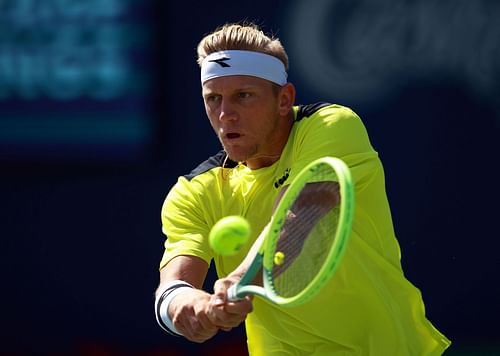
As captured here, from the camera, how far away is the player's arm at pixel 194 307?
3463 mm

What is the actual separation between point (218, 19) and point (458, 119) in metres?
1.59

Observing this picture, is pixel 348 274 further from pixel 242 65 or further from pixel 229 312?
pixel 242 65

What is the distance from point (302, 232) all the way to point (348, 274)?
1.40ft

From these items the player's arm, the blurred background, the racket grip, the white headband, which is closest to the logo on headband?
the white headband

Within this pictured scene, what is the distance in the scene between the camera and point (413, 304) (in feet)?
13.4

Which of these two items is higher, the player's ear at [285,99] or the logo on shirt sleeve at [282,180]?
the player's ear at [285,99]

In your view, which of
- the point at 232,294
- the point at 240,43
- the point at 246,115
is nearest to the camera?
the point at 232,294

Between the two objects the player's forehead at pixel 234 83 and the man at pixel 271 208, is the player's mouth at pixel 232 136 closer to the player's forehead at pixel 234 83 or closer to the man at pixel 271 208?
the man at pixel 271 208

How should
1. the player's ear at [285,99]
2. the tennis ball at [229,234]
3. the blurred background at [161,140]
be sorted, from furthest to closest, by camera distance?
the blurred background at [161,140], the player's ear at [285,99], the tennis ball at [229,234]

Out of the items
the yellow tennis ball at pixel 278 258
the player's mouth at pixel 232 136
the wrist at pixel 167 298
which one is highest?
the player's mouth at pixel 232 136

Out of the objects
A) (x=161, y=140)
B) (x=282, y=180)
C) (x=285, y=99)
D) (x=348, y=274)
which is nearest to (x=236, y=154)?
(x=282, y=180)

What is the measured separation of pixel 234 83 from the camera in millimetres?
4203

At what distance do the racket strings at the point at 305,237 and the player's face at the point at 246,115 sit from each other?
1.98 ft

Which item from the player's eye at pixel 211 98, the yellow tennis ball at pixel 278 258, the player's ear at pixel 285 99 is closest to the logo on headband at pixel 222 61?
the player's eye at pixel 211 98
